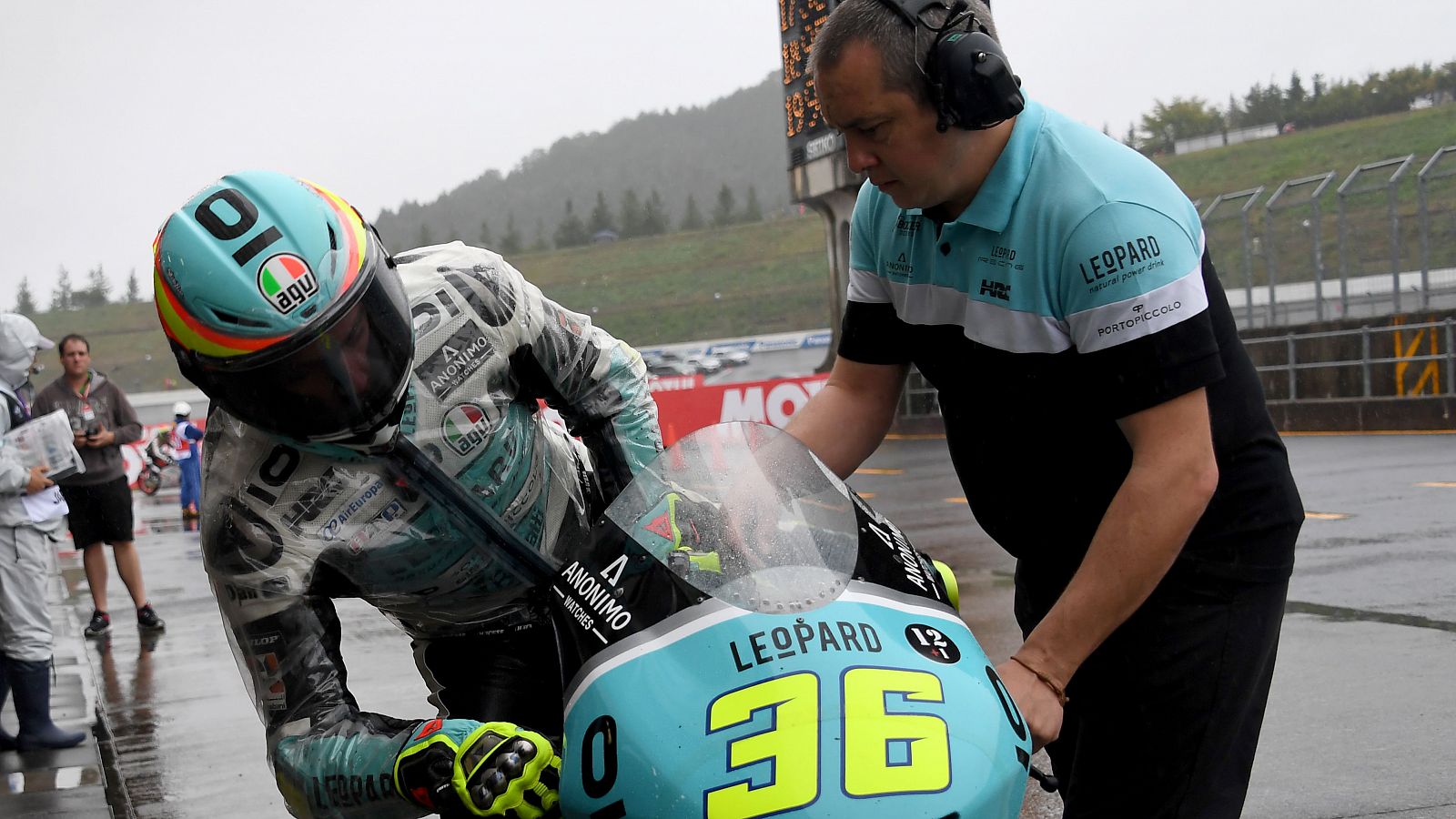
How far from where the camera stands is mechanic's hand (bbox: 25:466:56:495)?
6172mm

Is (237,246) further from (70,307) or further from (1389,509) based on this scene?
(70,307)

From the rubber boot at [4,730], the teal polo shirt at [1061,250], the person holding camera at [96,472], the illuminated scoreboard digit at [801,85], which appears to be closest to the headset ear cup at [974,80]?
the teal polo shirt at [1061,250]

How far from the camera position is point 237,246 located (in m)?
2.23

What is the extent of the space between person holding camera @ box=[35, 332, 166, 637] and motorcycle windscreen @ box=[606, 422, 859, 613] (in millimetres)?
7513

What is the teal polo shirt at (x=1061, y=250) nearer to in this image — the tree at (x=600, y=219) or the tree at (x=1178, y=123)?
the tree at (x=1178, y=123)

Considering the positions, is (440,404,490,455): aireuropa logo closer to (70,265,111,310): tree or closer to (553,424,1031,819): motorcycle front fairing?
(553,424,1031,819): motorcycle front fairing

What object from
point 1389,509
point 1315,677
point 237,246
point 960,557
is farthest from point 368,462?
point 1389,509

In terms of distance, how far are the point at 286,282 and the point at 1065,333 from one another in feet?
4.20

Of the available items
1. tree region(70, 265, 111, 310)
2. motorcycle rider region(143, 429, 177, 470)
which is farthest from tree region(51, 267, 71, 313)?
motorcycle rider region(143, 429, 177, 470)

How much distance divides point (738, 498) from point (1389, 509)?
9004mm

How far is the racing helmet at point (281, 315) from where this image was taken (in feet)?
7.18

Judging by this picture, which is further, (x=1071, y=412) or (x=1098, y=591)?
(x=1071, y=412)

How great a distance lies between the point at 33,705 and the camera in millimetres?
6121

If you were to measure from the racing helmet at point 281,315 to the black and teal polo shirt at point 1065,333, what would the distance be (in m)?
0.95
